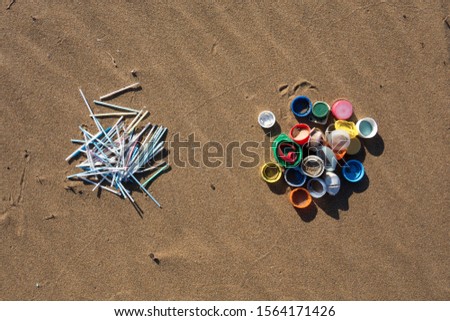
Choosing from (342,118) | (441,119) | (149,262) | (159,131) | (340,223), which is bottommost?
(149,262)

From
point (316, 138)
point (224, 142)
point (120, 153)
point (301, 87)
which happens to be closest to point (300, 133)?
point (316, 138)

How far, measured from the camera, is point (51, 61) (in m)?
5.26

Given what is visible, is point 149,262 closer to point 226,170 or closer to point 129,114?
point 226,170

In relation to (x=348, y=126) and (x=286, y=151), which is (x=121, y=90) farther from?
(x=348, y=126)

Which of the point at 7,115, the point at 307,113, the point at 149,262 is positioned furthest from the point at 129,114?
the point at 307,113

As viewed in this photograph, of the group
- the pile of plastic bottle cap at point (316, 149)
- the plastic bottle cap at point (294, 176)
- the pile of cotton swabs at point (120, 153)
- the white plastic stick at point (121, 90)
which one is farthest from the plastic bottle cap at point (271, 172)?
the white plastic stick at point (121, 90)

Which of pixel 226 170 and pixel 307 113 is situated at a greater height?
pixel 307 113

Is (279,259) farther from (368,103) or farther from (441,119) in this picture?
(441,119)

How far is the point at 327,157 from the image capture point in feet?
16.6

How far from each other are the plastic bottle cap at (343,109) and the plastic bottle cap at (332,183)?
79 centimetres

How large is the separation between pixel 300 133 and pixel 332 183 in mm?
764

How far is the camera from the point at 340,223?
522 centimetres

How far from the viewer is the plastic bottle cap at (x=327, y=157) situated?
16.5 feet

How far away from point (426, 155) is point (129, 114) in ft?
13.1
